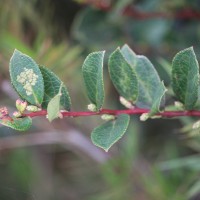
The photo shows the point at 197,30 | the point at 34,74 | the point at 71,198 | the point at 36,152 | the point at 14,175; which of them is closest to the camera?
the point at 34,74

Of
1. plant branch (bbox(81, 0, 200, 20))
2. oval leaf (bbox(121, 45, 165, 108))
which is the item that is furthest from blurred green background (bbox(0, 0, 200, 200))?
oval leaf (bbox(121, 45, 165, 108))

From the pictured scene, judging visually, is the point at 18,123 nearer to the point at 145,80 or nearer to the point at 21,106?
the point at 21,106

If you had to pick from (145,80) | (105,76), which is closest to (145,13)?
(105,76)

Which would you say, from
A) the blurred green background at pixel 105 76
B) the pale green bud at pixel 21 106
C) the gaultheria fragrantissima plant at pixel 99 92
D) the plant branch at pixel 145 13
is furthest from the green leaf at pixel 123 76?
the plant branch at pixel 145 13

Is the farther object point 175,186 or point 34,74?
point 175,186

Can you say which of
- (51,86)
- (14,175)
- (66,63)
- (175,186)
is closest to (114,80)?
(51,86)

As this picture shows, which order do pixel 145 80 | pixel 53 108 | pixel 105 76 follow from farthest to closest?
pixel 105 76 → pixel 145 80 → pixel 53 108

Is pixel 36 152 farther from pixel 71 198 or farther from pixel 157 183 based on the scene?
pixel 157 183
